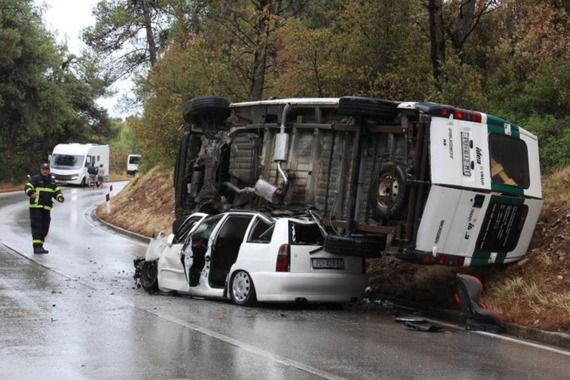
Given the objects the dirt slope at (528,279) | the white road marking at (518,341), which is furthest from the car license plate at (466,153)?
the white road marking at (518,341)

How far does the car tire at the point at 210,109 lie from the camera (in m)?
13.6

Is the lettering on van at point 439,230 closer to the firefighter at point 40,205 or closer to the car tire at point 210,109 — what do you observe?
the car tire at point 210,109

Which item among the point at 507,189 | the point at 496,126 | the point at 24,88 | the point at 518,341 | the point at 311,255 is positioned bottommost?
the point at 518,341

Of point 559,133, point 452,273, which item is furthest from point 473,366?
point 559,133

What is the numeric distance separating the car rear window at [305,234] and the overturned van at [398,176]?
14 cm

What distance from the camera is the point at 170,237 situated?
12.3 m

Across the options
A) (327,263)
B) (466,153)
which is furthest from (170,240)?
(466,153)

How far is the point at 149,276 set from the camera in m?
12.7

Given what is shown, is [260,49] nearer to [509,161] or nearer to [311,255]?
[311,255]

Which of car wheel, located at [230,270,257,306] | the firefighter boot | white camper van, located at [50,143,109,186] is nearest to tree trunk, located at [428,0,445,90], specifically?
car wheel, located at [230,270,257,306]

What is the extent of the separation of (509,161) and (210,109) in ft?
17.8

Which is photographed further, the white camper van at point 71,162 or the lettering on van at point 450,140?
the white camper van at point 71,162

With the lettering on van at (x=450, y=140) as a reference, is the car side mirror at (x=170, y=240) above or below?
below

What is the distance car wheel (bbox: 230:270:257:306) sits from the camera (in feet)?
35.5
